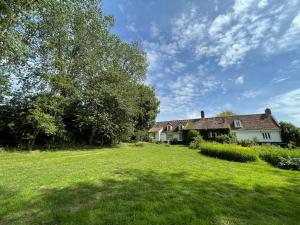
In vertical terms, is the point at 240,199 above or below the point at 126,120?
below

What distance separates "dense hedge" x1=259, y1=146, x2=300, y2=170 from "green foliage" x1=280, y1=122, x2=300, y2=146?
22374 millimetres

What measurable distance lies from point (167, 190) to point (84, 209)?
2823 millimetres

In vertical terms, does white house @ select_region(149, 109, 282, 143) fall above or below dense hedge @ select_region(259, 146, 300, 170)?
above

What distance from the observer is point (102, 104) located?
25.2m

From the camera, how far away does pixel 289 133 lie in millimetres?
36938

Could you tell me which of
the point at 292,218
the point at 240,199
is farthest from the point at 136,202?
the point at 292,218

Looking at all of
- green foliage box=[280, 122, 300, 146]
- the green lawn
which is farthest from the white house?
the green lawn

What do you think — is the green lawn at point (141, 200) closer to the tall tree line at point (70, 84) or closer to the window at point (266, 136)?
the tall tree line at point (70, 84)

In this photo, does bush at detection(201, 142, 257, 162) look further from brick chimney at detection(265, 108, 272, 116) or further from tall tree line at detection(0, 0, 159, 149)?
brick chimney at detection(265, 108, 272, 116)

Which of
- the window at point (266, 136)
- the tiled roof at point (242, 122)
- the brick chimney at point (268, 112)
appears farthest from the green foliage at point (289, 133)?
the brick chimney at point (268, 112)

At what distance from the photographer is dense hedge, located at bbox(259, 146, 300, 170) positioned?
49.1 feet

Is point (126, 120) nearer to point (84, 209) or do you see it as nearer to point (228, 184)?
point (228, 184)

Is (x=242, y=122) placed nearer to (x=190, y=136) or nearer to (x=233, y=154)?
(x=190, y=136)

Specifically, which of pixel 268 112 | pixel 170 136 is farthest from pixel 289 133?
pixel 170 136
